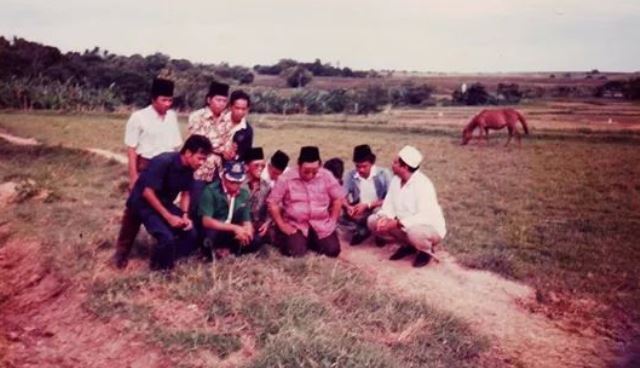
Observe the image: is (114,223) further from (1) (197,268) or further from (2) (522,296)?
(2) (522,296)

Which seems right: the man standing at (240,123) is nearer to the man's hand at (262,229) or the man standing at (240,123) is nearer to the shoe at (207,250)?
the man's hand at (262,229)

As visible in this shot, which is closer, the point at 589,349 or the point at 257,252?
the point at 589,349

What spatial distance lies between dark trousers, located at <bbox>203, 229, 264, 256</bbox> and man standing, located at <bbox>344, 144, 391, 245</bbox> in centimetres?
121

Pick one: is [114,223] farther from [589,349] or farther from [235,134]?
[589,349]

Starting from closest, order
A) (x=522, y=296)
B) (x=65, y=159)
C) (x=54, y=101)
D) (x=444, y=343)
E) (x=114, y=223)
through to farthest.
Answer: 1. (x=444, y=343)
2. (x=522, y=296)
3. (x=114, y=223)
4. (x=65, y=159)
5. (x=54, y=101)

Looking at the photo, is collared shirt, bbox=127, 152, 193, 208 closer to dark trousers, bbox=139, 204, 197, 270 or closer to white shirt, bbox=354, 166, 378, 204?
dark trousers, bbox=139, 204, 197, 270

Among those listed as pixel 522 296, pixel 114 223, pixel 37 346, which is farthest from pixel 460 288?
pixel 114 223

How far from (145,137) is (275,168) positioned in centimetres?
133

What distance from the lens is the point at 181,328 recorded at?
13.3 ft

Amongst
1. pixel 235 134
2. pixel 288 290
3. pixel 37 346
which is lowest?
pixel 37 346

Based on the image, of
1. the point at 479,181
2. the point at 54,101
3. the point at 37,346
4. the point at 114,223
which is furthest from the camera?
the point at 54,101

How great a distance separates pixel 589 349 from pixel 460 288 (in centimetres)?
121

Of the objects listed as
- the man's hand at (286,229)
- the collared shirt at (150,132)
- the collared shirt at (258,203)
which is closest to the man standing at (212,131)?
the collared shirt at (150,132)

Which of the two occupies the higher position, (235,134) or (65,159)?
(235,134)
